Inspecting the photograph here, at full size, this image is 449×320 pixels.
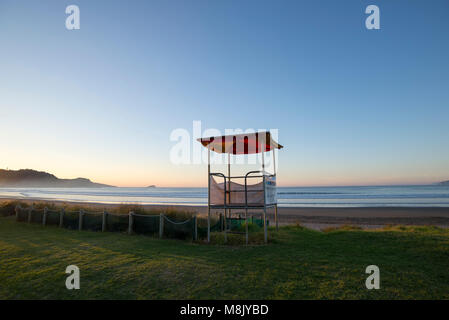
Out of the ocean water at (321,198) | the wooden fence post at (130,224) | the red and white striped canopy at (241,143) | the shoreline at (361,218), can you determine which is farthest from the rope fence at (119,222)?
the ocean water at (321,198)

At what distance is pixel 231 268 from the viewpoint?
6172 millimetres

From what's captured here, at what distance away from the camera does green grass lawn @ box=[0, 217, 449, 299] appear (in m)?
4.75

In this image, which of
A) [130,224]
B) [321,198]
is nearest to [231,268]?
[130,224]

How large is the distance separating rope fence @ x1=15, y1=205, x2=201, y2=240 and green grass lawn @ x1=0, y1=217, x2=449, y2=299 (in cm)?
98

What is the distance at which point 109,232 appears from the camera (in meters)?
12.1

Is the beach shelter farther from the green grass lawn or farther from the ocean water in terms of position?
the ocean water

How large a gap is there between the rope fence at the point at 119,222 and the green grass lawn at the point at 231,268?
98 cm

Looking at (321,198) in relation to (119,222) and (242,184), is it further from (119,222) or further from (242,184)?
(119,222)

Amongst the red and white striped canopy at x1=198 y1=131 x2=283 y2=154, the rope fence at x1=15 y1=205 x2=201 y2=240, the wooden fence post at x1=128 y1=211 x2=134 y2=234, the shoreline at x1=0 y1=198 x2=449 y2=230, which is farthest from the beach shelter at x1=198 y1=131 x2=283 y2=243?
the shoreline at x1=0 y1=198 x2=449 y2=230

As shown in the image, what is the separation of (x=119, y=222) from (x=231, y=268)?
8008 mm

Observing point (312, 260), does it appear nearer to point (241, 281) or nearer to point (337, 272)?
point (337, 272)

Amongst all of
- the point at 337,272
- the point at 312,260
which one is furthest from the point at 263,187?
the point at 337,272

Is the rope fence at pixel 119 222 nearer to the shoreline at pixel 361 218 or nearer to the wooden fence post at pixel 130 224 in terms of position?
the wooden fence post at pixel 130 224
